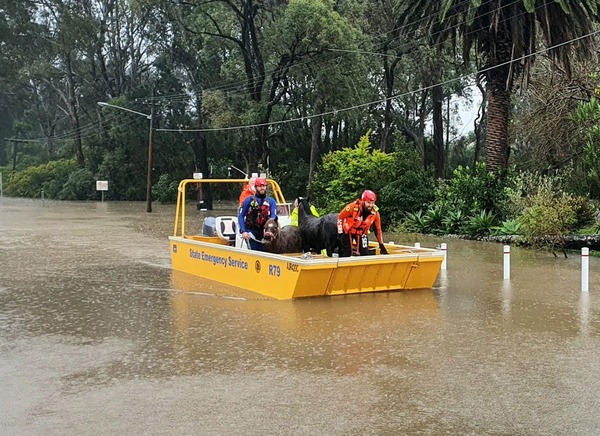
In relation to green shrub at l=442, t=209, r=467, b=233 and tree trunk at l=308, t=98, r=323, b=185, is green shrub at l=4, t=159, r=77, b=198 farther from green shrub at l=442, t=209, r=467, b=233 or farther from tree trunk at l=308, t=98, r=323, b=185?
green shrub at l=442, t=209, r=467, b=233

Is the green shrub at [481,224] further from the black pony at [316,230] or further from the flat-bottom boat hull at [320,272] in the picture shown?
the black pony at [316,230]

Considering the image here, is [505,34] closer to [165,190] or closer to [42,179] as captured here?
[165,190]

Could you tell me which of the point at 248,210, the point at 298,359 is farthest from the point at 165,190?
the point at 298,359

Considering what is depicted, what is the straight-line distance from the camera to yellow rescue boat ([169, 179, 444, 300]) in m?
11.8

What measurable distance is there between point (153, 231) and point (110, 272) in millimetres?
12459

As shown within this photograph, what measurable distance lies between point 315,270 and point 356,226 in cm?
133

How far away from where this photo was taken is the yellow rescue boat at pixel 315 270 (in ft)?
38.7

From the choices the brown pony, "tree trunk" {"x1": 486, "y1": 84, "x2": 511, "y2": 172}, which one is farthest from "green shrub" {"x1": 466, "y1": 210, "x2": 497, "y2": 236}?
the brown pony

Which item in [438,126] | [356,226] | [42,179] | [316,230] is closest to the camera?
[356,226]

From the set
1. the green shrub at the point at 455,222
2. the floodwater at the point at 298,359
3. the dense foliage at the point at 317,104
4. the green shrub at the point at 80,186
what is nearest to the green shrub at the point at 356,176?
the dense foliage at the point at 317,104

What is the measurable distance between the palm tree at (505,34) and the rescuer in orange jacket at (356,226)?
12.2 meters

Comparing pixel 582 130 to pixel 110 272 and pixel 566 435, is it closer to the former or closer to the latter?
pixel 110 272

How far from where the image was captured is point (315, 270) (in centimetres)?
1171

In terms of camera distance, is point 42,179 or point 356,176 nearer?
point 356,176
